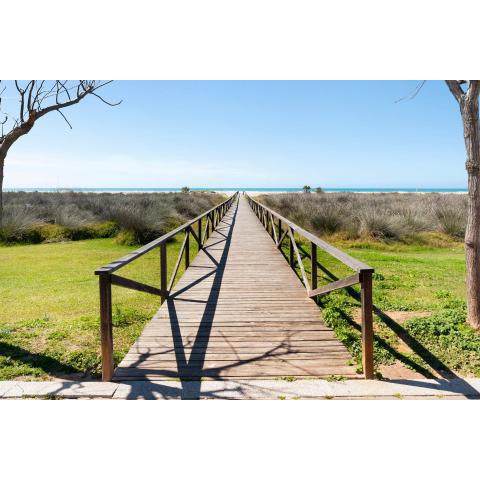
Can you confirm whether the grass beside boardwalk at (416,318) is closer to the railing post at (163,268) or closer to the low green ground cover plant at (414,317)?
the low green ground cover plant at (414,317)

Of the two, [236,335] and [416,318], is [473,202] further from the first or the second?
[236,335]

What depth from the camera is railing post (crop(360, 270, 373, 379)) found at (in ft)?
10.3

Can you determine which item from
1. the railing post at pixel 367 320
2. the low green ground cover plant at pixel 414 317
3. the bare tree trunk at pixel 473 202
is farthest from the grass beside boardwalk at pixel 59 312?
the bare tree trunk at pixel 473 202

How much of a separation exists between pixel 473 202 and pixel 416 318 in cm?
151

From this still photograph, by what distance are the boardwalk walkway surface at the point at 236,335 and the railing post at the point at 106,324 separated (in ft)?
0.42

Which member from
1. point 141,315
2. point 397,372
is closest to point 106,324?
point 141,315

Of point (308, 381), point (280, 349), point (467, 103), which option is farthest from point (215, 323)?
point (467, 103)

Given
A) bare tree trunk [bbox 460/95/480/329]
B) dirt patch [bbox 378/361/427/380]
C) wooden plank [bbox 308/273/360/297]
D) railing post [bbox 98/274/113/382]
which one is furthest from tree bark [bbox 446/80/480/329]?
railing post [bbox 98/274/113/382]

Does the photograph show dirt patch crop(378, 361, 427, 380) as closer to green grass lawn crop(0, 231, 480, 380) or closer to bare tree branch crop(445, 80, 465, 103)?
green grass lawn crop(0, 231, 480, 380)

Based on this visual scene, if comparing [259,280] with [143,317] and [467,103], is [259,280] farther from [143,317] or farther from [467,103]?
[467,103]

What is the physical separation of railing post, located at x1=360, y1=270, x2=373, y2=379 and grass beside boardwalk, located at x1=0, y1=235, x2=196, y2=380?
2364 millimetres

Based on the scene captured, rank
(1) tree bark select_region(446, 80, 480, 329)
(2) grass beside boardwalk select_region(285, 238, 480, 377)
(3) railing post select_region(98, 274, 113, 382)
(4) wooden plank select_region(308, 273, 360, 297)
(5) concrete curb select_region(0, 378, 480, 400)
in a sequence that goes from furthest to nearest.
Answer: (1) tree bark select_region(446, 80, 480, 329), (2) grass beside boardwalk select_region(285, 238, 480, 377), (4) wooden plank select_region(308, 273, 360, 297), (3) railing post select_region(98, 274, 113, 382), (5) concrete curb select_region(0, 378, 480, 400)

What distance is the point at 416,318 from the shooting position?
4680mm

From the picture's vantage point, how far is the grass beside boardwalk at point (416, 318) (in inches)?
144
